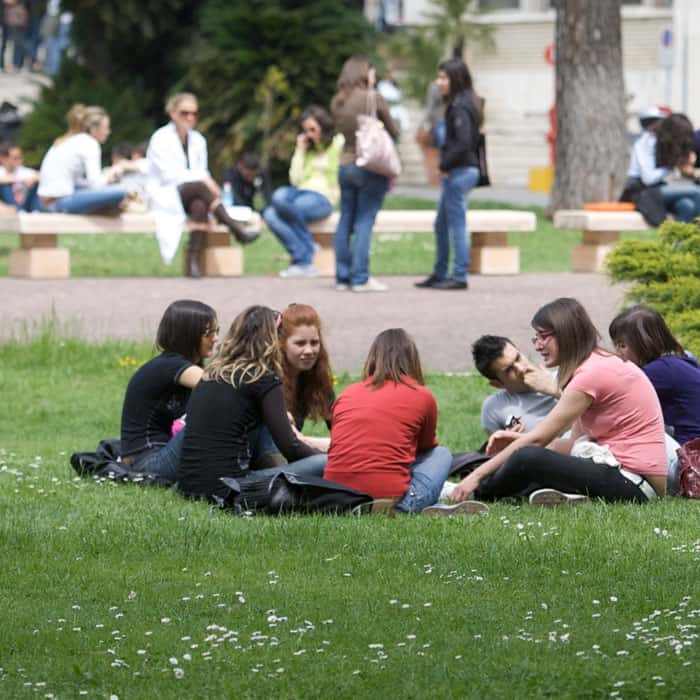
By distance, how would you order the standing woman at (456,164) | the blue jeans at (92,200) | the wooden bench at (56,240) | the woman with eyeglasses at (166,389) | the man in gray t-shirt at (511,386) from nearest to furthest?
the woman with eyeglasses at (166,389)
the man in gray t-shirt at (511,386)
the standing woman at (456,164)
the wooden bench at (56,240)
the blue jeans at (92,200)

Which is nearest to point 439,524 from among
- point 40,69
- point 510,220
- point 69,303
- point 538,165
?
point 69,303

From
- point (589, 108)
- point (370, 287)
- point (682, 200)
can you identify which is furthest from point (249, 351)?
point (589, 108)

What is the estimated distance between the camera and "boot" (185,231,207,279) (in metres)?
17.0

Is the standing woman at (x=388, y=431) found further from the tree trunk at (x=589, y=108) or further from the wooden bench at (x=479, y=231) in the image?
the tree trunk at (x=589, y=108)

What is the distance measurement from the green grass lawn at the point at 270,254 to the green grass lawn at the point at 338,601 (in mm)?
9877

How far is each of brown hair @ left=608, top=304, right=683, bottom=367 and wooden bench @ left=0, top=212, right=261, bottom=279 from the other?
29.9ft

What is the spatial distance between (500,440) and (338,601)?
8.75 feet

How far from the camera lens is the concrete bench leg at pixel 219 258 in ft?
56.7

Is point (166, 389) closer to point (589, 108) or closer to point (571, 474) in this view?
point (571, 474)

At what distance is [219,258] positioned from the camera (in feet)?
56.8

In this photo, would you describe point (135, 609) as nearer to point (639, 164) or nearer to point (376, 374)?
point (376, 374)

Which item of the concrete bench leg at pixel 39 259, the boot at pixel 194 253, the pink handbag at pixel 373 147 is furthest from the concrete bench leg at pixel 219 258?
the pink handbag at pixel 373 147

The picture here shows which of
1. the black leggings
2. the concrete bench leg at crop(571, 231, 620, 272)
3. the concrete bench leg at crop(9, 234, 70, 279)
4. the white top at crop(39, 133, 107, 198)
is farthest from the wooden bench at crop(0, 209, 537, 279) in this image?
the black leggings

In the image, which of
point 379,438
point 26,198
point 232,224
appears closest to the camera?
point 379,438
